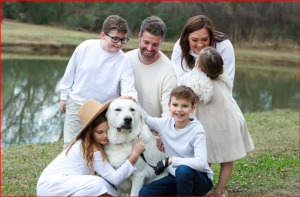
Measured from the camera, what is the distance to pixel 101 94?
438 cm

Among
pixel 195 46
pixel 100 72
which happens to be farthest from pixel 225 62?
pixel 100 72

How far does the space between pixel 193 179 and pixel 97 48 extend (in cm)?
169

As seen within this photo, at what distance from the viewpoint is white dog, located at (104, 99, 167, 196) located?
12.1 feet

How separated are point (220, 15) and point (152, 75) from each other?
111 feet

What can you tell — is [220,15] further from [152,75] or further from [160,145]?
[160,145]

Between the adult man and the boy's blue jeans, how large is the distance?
2.78ft

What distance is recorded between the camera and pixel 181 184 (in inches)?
137

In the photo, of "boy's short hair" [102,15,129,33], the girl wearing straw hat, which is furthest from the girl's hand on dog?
"boy's short hair" [102,15,129,33]

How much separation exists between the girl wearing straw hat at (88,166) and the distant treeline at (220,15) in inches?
1268

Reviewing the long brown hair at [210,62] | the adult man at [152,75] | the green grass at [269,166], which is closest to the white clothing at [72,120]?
the adult man at [152,75]

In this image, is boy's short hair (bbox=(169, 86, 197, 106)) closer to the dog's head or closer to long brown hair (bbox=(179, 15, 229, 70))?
the dog's head

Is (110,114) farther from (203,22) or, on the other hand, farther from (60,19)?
(60,19)

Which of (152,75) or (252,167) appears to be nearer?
(152,75)

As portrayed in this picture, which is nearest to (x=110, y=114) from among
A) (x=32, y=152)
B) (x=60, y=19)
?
(x=32, y=152)
